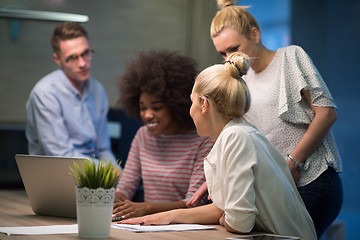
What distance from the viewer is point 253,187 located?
55.6 inches

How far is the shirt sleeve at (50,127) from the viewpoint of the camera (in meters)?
2.97

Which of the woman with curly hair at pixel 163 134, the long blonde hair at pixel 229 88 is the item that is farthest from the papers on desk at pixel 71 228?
the woman with curly hair at pixel 163 134

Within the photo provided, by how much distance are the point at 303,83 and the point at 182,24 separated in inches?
87.8

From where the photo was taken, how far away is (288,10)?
3.51 meters

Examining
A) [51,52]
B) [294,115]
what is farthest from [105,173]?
[51,52]

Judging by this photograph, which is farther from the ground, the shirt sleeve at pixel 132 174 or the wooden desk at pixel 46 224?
the wooden desk at pixel 46 224

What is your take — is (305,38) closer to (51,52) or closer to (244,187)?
(51,52)

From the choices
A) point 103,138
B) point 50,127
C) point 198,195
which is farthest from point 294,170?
point 103,138

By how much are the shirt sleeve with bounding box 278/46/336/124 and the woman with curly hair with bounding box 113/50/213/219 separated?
46 cm

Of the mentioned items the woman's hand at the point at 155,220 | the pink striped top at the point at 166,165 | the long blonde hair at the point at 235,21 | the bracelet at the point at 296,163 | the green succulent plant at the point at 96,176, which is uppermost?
the long blonde hair at the point at 235,21

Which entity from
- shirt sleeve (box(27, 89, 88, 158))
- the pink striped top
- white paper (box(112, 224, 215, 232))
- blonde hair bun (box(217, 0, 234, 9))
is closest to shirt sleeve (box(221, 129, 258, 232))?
white paper (box(112, 224, 215, 232))

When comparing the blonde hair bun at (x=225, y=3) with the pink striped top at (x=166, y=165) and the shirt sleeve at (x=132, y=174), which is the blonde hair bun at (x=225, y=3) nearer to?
the pink striped top at (x=166, y=165)

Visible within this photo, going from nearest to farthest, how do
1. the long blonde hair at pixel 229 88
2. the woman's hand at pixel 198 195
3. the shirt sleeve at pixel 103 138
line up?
1. the long blonde hair at pixel 229 88
2. the woman's hand at pixel 198 195
3. the shirt sleeve at pixel 103 138

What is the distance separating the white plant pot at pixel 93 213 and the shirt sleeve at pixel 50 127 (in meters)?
1.65
